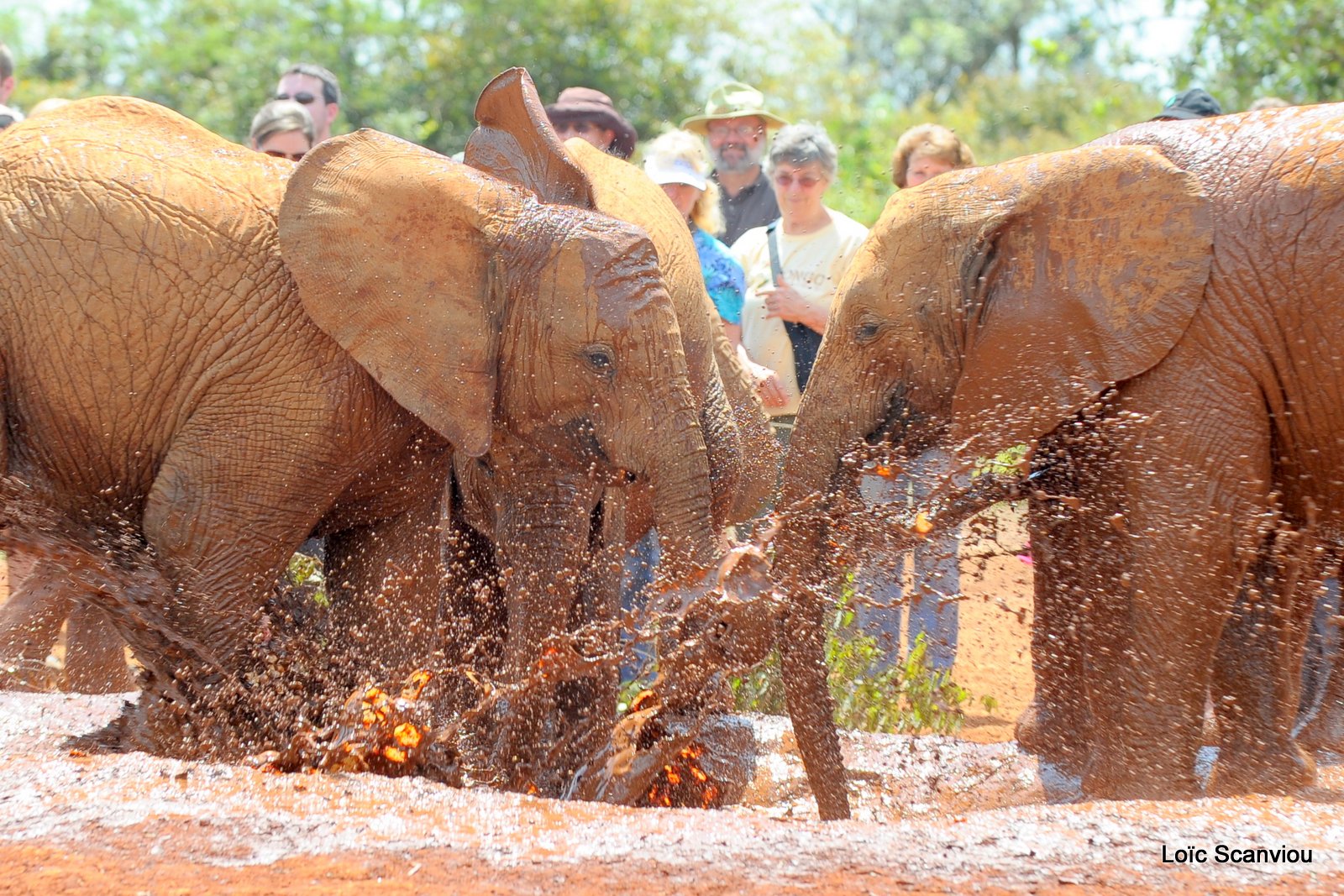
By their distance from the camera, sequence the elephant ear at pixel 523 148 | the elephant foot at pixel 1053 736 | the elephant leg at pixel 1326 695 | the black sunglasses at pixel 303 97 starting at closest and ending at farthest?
the elephant ear at pixel 523 148 → the elephant foot at pixel 1053 736 → the elephant leg at pixel 1326 695 → the black sunglasses at pixel 303 97

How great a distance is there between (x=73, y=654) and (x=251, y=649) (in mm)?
1899

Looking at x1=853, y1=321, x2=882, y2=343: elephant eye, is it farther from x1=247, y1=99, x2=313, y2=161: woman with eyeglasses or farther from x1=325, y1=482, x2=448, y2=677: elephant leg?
x1=247, y1=99, x2=313, y2=161: woman with eyeglasses

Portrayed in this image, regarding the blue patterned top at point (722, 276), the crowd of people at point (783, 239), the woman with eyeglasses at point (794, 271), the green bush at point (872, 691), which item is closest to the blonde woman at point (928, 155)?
the crowd of people at point (783, 239)

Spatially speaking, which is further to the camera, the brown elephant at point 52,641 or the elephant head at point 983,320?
the brown elephant at point 52,641

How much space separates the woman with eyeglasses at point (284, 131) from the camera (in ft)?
22.7

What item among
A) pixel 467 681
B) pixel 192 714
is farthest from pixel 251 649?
pixel 467 681

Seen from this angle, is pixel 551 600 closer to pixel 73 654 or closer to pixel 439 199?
pixel 439 199

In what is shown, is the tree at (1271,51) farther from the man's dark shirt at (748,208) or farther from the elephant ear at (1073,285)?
the elephant ear at (1073,285)

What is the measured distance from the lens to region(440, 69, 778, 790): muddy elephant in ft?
16.9

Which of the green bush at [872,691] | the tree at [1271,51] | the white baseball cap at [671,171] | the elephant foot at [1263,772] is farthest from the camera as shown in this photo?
the tree at [1271,51]

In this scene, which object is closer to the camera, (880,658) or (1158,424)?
(1158,424)

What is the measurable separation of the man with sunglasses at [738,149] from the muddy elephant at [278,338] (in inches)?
124

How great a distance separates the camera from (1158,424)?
15.9 feet

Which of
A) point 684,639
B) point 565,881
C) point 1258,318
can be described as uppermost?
point 1258,318
